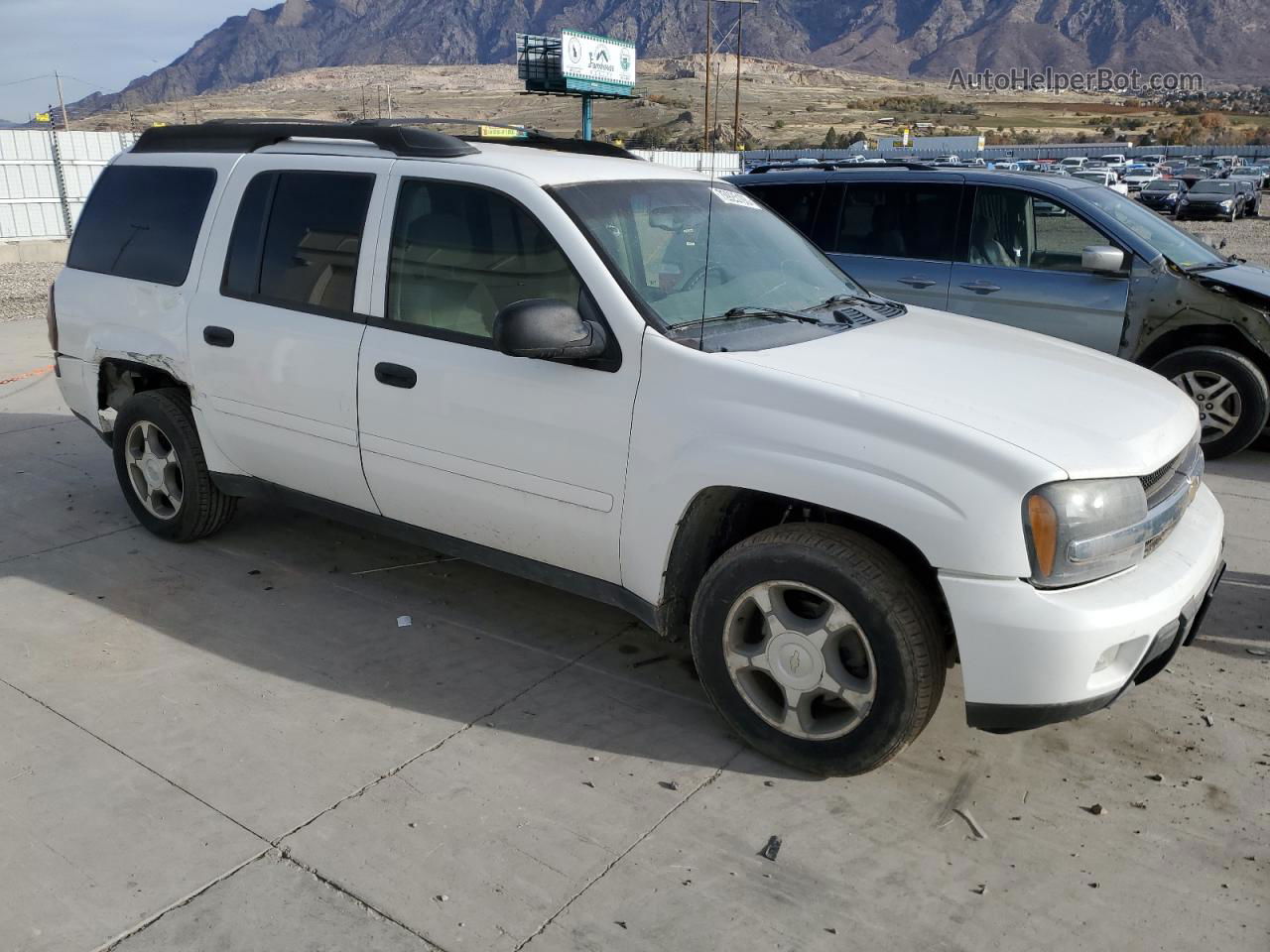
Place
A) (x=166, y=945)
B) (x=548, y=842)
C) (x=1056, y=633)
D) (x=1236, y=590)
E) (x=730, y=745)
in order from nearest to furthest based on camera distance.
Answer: (x=166, y=945)
(x=1056, y=633)
(x=548, y=842)
(x=730, y=745)
(x=1236, y=590)

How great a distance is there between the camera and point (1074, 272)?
7191mm

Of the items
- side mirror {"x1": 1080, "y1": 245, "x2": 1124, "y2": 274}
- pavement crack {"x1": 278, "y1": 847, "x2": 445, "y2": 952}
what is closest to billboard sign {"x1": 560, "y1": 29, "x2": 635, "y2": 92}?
side mirror {"x1": 1080, "y1": 245, "x2": 1124, "y2": 274}

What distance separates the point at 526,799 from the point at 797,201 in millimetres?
5991

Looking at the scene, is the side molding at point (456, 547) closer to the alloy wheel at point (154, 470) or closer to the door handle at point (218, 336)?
the alloy wheel at point (154, 470)

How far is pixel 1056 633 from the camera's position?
9.23 feet

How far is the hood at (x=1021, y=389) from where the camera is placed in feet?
9.83

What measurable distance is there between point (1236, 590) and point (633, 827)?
10.9ft

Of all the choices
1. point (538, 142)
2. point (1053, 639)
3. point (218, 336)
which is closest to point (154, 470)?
point (218, 336)

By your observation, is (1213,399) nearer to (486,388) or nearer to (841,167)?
(841,167)

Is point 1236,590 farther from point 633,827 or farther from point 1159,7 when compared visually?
point 1159,7

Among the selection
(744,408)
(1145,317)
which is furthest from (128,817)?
(1145,317)

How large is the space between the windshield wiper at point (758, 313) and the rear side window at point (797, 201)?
448 centimetres

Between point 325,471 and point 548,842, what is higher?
point 325,471

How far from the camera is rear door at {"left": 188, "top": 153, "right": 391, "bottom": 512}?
13.6ft
